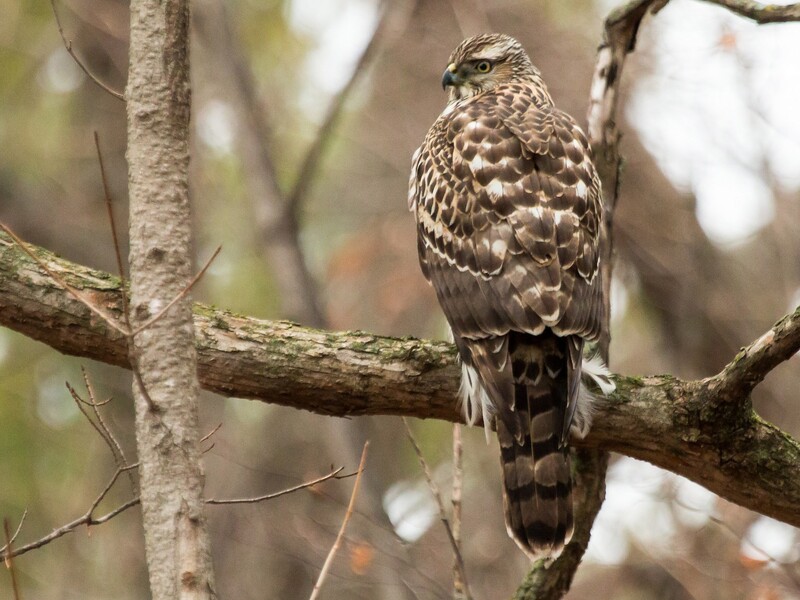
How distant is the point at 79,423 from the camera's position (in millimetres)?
9758

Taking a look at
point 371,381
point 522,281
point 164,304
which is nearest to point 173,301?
point 164,304

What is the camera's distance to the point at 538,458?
3.98 m

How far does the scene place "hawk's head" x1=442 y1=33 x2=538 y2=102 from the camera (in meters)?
5.64

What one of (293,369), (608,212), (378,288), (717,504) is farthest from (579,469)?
(378,288)

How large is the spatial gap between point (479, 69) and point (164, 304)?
3329 millimetres

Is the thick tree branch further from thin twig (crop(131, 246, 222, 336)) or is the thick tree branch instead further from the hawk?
thin twig (crop(131, 246, 222, 336))

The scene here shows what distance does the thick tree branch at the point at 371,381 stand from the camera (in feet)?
12.1

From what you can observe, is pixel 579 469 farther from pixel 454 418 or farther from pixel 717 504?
pixel 717 504

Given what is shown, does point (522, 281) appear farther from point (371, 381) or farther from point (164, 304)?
point (164, 304)

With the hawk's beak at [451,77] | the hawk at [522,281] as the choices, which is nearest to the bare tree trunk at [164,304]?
the hawk at [522,281]

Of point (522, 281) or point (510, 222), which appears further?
point (510, 222)

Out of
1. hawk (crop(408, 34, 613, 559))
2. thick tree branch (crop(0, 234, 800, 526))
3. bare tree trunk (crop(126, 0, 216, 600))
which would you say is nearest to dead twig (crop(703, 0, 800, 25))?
hawk (crop(408, 34, 613, 559))

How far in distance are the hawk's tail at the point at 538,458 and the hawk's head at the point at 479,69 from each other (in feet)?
6.62

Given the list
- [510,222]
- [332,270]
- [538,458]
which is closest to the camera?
[538,458]
